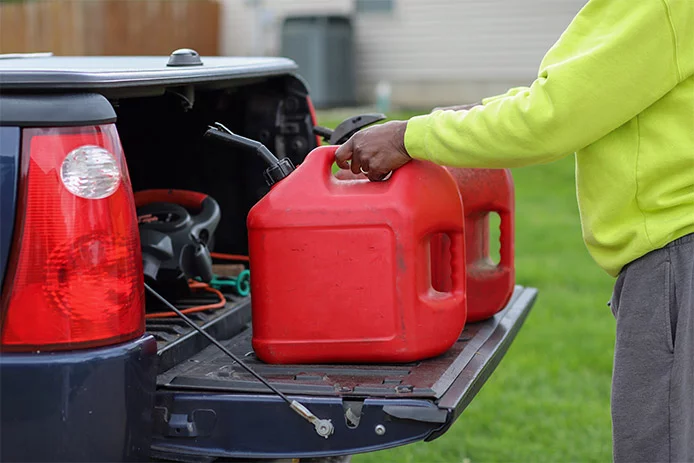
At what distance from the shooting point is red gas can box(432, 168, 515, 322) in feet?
10.6

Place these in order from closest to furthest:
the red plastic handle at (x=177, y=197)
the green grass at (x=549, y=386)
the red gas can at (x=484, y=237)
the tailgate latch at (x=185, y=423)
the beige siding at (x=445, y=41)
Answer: the tailgate latch at (x=185, y=423)
the red gas can at (x=484, y=237)
the red plastic handle at (x=177, y=197)
the green grass at (x=549, y=386)
the beige siding at (x=445, y=41)

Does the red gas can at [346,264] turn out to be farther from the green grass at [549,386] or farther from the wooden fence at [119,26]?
the wooden fence at [119,26]

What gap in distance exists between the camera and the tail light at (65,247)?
2.14m

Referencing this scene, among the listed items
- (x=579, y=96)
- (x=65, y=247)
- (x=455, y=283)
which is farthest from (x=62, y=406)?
(x=579, y=96)

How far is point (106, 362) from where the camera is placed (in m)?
2.17

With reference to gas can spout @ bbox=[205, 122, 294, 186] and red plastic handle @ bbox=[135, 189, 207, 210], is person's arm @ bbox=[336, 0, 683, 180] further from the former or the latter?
red plastic handle @ bbox=[135, 189, 207, 210]

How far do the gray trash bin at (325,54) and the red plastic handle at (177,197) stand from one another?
576 inches

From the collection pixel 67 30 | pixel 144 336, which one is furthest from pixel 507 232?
pixel 67 30

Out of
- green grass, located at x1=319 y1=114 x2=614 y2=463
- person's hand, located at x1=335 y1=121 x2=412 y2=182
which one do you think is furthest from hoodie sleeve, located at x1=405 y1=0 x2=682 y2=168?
green grass, located at x1=319 y1=114 x2=614 y2=463

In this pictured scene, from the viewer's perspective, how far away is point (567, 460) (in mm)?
4422

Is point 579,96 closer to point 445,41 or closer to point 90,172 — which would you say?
point 90,172

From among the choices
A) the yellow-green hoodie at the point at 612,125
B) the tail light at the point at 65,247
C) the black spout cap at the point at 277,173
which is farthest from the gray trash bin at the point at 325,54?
the tail light at the point at 65,247

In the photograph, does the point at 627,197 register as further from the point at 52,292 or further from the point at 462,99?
the point at 462,99

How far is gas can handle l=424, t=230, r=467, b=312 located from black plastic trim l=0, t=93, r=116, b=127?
97cm
